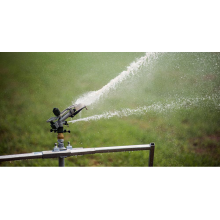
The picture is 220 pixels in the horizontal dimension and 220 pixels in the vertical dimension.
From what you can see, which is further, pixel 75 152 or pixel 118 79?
pixel 118 79

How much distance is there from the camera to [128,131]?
307 cm

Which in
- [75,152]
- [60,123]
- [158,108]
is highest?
[158,108]

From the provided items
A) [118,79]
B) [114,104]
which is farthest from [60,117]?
[118,79]

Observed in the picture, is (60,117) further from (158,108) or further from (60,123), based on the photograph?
(158,108)

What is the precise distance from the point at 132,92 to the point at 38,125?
1091 millimetres

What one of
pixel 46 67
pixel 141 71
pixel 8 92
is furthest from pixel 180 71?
pixel 8 92

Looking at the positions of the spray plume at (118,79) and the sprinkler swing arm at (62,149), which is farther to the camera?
the spray plume at (118,79)

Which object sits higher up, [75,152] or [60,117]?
[60,117]

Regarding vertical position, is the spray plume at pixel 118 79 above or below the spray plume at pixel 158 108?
above

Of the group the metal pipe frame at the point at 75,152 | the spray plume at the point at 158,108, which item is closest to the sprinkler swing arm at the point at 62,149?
the metal pipe frame at the point at 75,152

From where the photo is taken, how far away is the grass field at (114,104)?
3.00 metres

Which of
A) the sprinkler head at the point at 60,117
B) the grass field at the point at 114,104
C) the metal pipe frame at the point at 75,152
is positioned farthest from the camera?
the grass field at the point at 114,104

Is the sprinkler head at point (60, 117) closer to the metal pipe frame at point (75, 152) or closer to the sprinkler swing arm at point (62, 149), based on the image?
the sprinkler swing arm at point (62, 149)

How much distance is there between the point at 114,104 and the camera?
305cm
